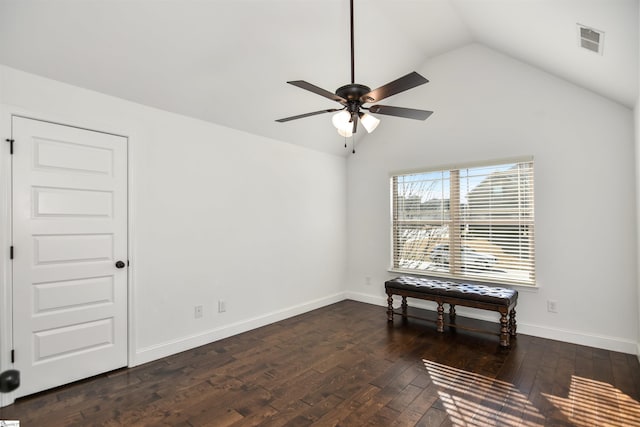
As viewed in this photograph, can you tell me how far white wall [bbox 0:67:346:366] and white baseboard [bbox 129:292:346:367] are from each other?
0.03 feet

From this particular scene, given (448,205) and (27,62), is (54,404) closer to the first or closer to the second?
Result: (27,62)

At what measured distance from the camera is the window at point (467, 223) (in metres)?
3.82

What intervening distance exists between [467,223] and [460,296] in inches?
41.6

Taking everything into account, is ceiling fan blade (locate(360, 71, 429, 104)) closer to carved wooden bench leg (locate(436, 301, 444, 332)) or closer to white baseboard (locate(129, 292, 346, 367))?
carved wooden bench leg (locate(436, 301, 444, 332))

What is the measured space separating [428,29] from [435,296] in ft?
10.4

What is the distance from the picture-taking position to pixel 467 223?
4.22 m

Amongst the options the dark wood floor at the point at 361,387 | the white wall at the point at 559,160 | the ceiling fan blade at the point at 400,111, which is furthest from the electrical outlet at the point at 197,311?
the white wall at the point at 559,160

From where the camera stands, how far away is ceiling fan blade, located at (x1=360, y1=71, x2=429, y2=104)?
1914mm

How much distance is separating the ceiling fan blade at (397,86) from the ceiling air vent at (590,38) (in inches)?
57.7

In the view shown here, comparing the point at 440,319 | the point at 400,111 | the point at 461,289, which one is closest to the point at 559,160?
the point at 461,289

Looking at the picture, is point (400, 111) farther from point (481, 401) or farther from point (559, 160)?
point (559, 160)

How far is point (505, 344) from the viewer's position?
3.35m

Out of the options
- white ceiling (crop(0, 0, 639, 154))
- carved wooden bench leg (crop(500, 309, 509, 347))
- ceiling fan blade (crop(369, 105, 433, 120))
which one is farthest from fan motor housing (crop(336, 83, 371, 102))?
carved wooden bench leg (crop(500, 309, 509, 347))

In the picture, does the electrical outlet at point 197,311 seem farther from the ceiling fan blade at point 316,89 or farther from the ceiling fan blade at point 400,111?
the ceiling fan blade at point 400,111
